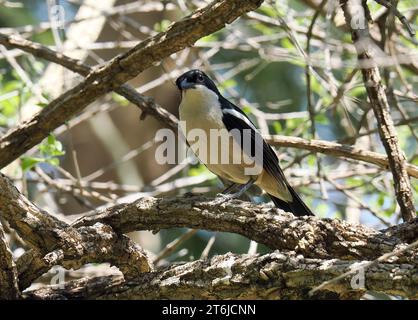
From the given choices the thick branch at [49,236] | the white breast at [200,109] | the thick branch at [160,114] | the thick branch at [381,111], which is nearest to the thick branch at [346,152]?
the thick branch at [160,114]

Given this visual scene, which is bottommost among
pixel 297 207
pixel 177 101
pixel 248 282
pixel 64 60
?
pixel 248 282

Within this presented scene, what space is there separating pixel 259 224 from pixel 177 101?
4994 millimetres

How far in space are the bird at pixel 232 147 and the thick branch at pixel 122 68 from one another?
90 cm

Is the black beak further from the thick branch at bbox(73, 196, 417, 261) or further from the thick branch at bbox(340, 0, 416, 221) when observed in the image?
the thick branch at bbox(73, 196, 417, 261)

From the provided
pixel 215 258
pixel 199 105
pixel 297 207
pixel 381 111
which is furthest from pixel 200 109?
pixel 215 258

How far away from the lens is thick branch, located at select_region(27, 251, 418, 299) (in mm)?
2949

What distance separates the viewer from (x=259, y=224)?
11.7 feet

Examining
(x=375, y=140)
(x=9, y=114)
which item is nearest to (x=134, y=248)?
(x=9, y=114)

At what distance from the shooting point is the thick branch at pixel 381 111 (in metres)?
4.15

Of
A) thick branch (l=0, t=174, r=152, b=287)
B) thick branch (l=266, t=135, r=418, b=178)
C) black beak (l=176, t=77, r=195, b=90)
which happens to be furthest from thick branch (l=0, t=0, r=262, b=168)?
thick branch (l=266, t=135, r=418, b=178)

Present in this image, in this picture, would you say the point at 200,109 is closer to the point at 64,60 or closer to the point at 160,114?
the point at 160,114

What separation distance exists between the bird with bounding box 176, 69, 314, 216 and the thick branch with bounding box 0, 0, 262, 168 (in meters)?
0.90

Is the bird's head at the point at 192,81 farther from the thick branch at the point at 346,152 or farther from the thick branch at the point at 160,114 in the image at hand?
the thick branch at the point at 346,152

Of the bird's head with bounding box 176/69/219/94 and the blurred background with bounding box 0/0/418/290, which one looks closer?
the blurred background with bounding box 0/0/418/290
